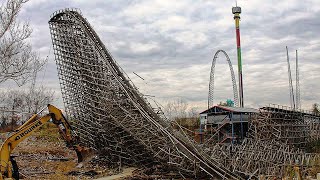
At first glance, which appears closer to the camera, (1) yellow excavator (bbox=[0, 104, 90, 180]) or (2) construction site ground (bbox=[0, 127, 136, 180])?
(1) yellow excavator (bbox=[0, 104, 90, 180])

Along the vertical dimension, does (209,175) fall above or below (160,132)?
below

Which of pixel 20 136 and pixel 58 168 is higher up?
pixel 20 136

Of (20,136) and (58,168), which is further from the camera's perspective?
(58,168)

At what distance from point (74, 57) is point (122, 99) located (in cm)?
360

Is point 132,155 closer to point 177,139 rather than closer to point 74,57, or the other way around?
point 177,139

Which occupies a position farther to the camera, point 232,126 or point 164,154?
point 232,126

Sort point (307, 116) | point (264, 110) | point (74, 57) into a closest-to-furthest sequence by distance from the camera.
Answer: point (74, 57), point (264, 110), point (307, 116)

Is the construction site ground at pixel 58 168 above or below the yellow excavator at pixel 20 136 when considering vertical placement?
below

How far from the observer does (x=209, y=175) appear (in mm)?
13336

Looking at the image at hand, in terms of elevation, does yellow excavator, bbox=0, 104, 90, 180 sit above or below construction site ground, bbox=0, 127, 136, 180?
above

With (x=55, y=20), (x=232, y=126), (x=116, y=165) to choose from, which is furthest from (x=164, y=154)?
(x=232, y=126)

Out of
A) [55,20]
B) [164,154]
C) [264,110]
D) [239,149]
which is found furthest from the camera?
[264,110]

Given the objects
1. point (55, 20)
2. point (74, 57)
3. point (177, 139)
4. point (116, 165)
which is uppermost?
point (55, 20)

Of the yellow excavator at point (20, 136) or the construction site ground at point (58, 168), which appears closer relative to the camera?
the yellow excavator at point (20, 136)
